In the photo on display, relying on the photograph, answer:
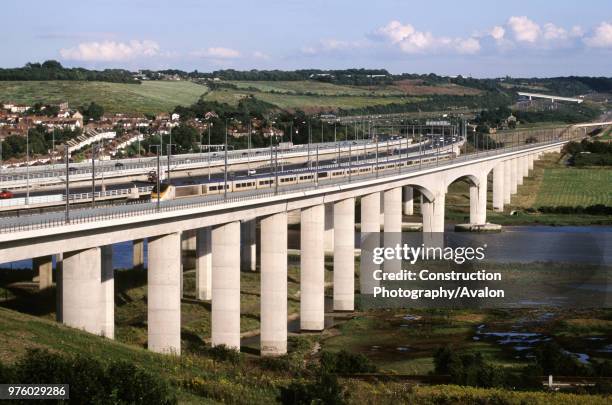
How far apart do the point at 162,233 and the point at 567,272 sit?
4651cm

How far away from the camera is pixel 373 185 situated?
300 ft

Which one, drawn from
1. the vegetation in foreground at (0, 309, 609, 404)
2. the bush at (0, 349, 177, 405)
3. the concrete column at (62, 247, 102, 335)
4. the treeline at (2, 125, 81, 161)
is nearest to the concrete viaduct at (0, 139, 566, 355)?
the concrete column at (62, 247, 102, 335)

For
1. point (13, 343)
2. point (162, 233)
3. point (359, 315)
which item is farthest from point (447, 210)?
point (13, 343)

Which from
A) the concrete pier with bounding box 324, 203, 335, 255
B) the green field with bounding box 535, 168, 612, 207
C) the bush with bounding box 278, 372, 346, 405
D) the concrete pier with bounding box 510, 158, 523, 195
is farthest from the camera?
the concrete pier with bounding box 510, 158, 523, 195

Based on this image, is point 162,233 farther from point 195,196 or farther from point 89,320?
point 195,196

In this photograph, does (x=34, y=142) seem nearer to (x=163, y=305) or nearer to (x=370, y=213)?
(x=370, y=213)

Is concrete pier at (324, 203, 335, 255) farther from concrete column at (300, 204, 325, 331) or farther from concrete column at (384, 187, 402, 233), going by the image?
concrete column at (300, 204, 325, 331)

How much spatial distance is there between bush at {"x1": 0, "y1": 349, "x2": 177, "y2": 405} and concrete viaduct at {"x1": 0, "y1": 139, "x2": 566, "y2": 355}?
32.9ft

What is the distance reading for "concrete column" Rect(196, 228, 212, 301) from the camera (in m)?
80.5

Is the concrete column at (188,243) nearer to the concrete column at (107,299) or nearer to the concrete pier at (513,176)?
the concrete column at (107,299)

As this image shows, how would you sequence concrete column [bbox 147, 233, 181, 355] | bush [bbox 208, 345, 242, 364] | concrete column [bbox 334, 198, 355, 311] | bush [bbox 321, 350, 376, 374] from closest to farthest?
bush [bbox 321, 350, 376, 374] → bush [bbox 208, 345, 242, 364] → concrete column [bbox 147, 233, 181, 355] → concrete column [bbox 334, 198, 355, 311]

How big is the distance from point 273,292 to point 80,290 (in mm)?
18263

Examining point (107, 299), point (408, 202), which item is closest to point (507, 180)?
point (408, 202)

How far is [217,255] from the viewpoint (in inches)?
2419
